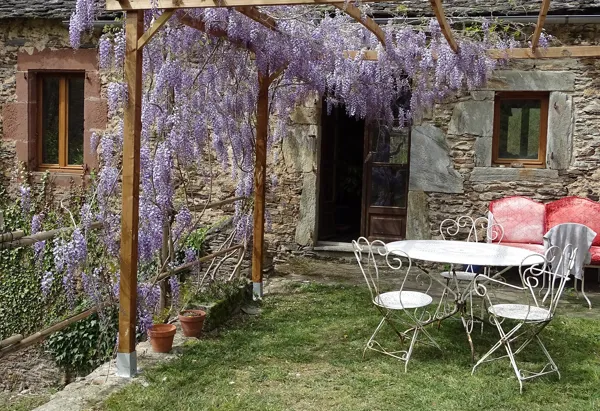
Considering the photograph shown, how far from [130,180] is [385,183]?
440cm

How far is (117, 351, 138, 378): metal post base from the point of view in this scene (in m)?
3.69

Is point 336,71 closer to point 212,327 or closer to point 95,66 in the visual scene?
point 212,327

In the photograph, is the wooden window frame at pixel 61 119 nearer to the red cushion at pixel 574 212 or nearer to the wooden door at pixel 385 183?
the wooden door at pixel 385 183

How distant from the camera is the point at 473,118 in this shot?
23.1 feet

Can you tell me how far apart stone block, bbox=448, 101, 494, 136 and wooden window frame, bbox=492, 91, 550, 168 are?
184 mm

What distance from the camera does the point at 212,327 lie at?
4703 mm

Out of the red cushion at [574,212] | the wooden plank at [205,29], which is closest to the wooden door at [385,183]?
the red cushion at [574,212]

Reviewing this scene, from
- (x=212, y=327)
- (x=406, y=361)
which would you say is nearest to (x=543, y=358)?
(x=406, y=361)

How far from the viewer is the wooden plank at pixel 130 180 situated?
11.7ft

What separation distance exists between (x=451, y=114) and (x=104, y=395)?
193 inches

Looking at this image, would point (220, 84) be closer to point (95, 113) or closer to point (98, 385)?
point (98, 385)

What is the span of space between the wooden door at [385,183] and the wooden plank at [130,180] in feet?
14.0

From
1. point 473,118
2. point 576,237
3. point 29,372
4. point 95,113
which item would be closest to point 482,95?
point 473,118

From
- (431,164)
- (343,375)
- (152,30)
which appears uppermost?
(152,30)
